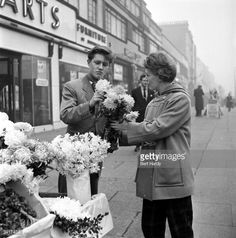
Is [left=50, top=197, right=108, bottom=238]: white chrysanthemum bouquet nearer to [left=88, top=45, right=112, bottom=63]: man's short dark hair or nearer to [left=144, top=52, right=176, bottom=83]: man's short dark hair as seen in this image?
[left=144, top=52, right=176, bottom=83]: man's short dark hair

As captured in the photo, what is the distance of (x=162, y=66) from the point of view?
223 centimetres

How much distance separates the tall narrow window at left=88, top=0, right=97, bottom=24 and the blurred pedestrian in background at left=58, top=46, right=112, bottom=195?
513 inches

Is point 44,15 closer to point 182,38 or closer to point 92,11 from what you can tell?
point 92,11

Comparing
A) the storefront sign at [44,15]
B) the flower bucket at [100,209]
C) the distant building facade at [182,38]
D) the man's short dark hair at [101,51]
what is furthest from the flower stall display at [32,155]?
the storefront sign at [44,15]

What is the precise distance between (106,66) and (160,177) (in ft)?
3.22

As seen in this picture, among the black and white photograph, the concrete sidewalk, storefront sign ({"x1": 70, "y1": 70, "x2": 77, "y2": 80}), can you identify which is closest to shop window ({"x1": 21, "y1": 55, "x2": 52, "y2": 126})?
storefront sign ({"x1": 70, "y1": 70, "x2": 77, "y2": 80})

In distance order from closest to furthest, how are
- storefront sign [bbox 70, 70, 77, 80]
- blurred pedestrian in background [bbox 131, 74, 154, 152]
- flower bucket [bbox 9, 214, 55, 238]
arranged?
flower bucket [bbox 9, 214, 55, 238] < blurred pedestrian in background [bbox 131, 74, 154, 152] < storefront sign [bbox 70, 70, 77, 80]

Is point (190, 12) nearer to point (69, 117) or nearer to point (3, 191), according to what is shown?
point (69, 117)

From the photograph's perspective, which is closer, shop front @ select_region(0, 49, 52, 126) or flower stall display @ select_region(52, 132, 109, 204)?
flower stall display @ select_region(52, 132, 109, 204)

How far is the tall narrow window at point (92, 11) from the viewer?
15081mm

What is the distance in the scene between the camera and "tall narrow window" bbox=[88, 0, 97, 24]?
1508cm

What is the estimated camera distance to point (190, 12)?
10.0 feet

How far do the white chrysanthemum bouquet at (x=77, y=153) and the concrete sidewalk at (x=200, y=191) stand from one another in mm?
1674

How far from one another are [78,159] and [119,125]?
1.46 feet
